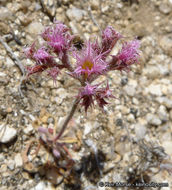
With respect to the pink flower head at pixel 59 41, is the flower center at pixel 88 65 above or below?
below

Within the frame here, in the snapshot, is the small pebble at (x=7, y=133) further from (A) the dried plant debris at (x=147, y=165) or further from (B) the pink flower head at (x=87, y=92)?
(A) the dried plant debris at (x=147, y=165)

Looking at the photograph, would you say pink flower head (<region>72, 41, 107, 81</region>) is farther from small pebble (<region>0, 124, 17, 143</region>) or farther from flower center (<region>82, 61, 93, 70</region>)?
small pebble (<region>0, 124, 17, 143</region>)

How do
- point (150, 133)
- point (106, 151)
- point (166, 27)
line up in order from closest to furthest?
point (106, 151)
point (150, 133)
point (166, 27)

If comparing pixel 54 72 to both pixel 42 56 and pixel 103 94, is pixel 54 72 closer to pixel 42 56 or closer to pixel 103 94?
pixel 42 56

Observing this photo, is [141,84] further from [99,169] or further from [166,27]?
[99,169]

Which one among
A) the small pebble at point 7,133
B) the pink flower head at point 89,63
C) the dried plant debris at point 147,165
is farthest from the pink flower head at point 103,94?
the dried plant debris at point 147,165

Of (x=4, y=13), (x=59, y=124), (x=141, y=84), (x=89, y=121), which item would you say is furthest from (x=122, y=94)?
(x=4, y=13)

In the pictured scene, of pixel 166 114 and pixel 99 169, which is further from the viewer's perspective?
pixel 166 114

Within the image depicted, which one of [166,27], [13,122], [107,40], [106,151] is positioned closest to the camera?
[107,40]

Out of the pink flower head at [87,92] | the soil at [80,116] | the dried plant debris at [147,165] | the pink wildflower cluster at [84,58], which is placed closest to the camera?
the pink flower head at [87,92]
